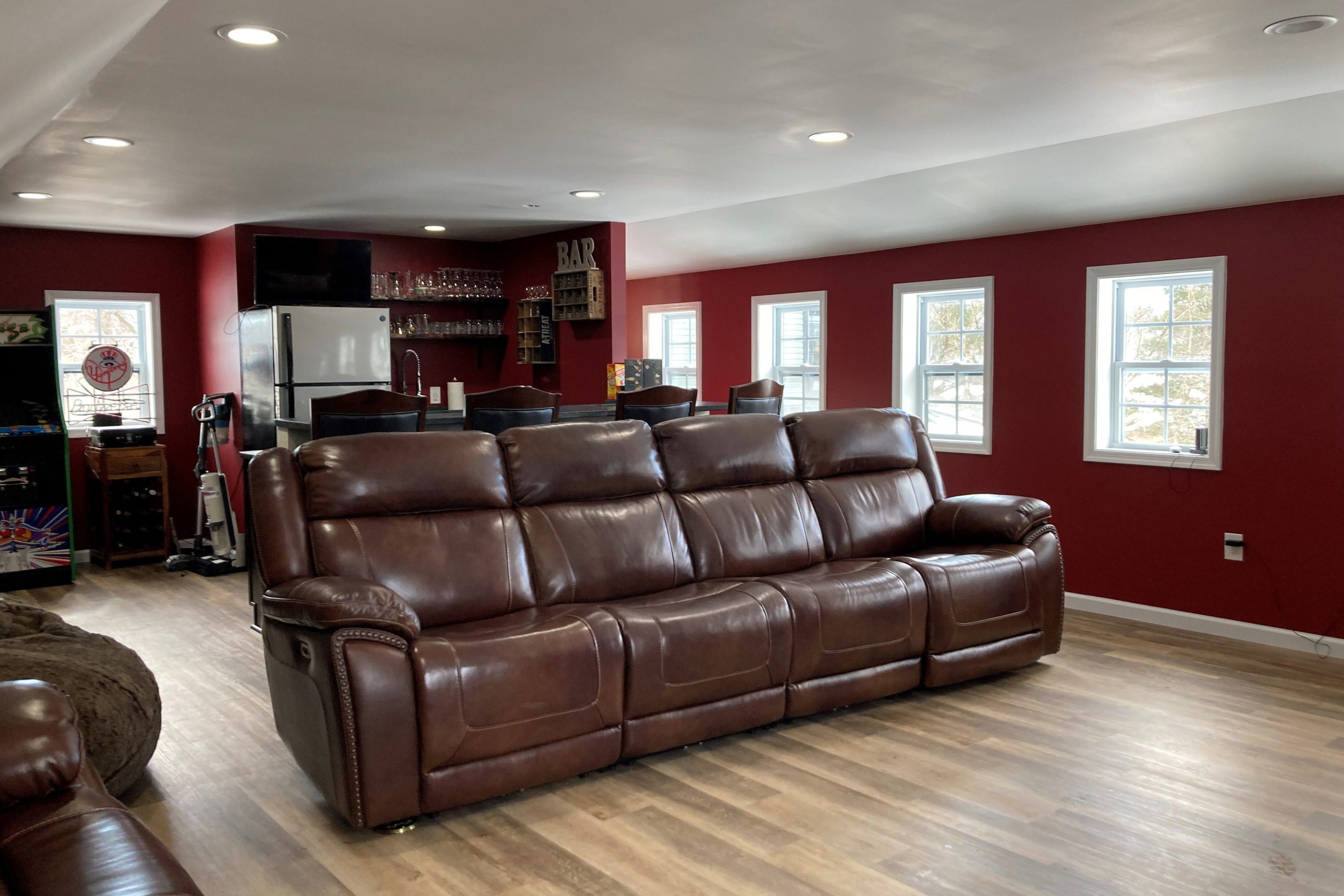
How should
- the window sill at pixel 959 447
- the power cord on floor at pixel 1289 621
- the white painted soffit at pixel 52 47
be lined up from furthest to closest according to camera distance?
the window sill at pixel 959 447 < the power cord on floor at pixel 1289 621 < the white painted soffit at pixel 52 47

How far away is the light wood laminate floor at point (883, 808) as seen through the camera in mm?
2594

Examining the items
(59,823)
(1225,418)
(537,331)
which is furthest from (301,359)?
(1225,418)

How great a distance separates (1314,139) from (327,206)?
17.6ft

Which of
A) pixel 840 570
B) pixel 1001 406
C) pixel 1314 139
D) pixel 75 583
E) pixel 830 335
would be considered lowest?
pixel 75 583

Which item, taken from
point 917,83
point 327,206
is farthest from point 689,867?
point 327,206

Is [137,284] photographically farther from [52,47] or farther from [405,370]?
[52,47]

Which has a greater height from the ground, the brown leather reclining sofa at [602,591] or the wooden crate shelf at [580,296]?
the wooden crate shelf at [580,296]

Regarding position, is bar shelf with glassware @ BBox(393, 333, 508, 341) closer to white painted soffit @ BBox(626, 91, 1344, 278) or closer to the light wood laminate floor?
white painted soffit @ BBox(626, 91, 1344, 278)

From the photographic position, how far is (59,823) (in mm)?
1669

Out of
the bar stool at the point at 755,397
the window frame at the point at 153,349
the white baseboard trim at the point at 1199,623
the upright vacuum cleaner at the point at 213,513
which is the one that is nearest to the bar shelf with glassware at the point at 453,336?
the upright vacuum cleaner at the point at 213,513

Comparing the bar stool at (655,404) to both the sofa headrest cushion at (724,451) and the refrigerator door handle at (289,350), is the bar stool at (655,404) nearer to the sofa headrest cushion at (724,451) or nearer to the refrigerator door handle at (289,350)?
the sofa headrest cushion at (724,451)

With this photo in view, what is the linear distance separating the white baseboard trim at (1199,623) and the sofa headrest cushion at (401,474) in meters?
3.65

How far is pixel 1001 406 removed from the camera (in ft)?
20.4

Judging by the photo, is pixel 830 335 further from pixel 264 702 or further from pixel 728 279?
pixel 264 702
